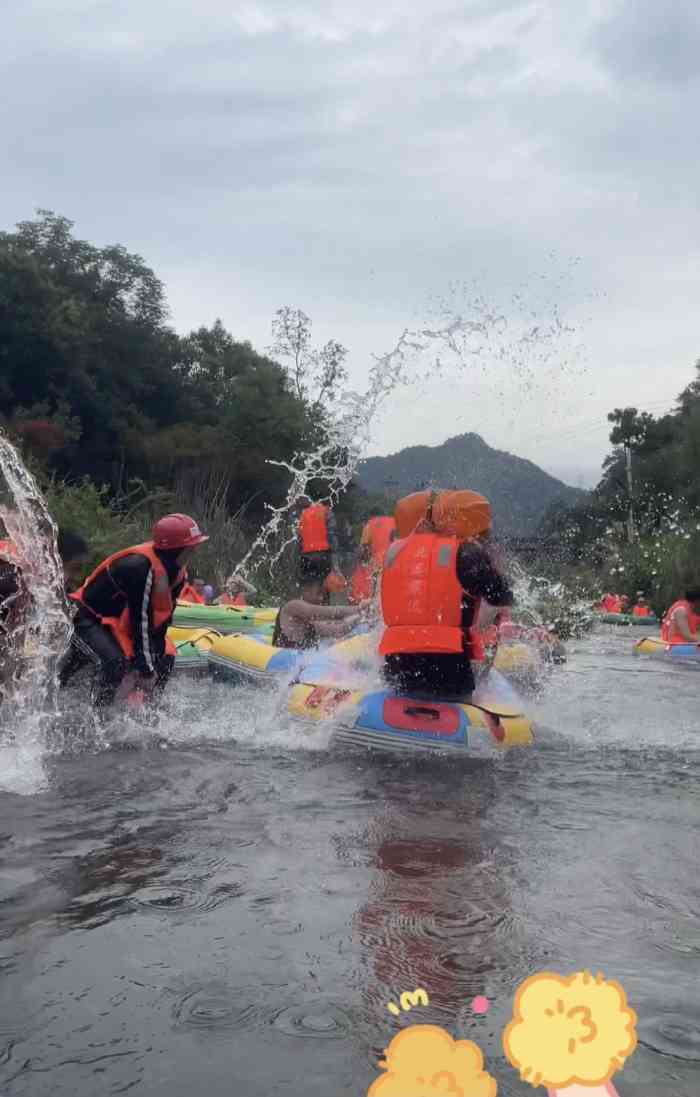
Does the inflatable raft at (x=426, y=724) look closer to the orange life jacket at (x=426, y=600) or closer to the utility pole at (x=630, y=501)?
the orange life jacket at (x=426, y=600)

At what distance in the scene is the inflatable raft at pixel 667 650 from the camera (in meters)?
13.5

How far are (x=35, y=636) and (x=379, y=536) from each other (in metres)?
3.96

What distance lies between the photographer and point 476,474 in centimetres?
948

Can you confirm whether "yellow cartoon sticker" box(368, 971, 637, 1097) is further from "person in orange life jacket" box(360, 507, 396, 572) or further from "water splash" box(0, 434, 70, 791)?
"person in orange life jacket" box(360, 507, 396, 572)

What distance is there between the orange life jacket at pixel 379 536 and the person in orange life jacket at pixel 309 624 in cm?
66

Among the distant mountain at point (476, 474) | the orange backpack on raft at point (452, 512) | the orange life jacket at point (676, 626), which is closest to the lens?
the orange backpack on raft at point (452, 512)

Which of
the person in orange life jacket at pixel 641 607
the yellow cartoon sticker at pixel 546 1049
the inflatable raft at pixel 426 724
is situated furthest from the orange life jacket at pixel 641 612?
the yellow cartoon sticker at pixel 546 1049

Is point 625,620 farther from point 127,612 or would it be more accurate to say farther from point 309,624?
point 127,612

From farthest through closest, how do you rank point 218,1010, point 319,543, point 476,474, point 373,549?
point 319,543
point 373,549
point 476,474
point 218,1010

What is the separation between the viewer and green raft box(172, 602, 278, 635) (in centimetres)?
1302

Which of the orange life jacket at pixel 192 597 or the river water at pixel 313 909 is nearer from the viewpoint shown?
the river water at pixel 313 909

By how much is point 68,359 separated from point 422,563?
2943 centimetres

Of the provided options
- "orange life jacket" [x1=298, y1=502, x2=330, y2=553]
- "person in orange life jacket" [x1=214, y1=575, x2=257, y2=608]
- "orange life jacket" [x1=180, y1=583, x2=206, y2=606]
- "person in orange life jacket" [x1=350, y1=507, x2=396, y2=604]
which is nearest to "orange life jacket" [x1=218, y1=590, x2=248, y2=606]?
"person in orange life jacket" [x1=214, y1=575, x2=257, y2=608]

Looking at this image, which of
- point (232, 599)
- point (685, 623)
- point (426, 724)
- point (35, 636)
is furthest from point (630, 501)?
point (35, 636)
